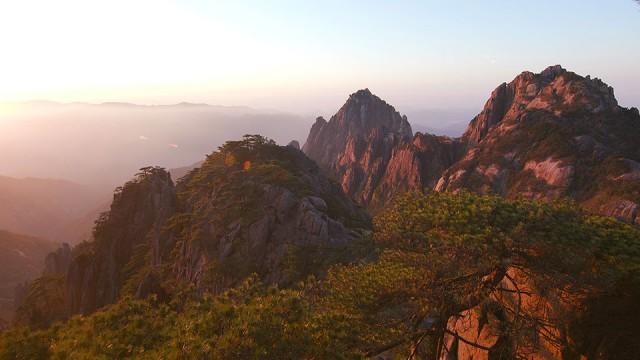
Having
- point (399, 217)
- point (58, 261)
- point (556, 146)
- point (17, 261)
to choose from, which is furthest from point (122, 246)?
point (17, 261)

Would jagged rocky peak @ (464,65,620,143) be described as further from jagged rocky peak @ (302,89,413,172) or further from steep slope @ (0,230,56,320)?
steep slope @ (0,230,56,320)

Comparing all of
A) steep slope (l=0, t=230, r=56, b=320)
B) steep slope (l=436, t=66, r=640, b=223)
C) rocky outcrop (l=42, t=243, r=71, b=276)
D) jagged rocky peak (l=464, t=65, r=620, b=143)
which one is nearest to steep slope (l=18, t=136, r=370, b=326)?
rocky outcrop (l=42, t=243, r=71, b=276)

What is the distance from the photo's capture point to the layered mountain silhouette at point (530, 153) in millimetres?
76000

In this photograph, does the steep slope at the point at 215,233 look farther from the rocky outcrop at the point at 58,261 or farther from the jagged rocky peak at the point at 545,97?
the jagged rocky peak at the point at 545,97

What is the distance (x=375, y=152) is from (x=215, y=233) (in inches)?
4107

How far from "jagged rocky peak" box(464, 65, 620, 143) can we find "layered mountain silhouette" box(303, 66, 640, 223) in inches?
9.8

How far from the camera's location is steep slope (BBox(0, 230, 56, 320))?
422ft

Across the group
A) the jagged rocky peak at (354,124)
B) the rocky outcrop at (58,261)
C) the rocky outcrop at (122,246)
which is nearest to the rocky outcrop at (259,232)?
the rocky outcrop at (122,246)

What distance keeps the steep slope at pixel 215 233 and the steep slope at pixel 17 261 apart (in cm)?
6970

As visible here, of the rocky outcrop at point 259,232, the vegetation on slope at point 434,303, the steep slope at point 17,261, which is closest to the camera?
the vegetation on slope at point 434,303

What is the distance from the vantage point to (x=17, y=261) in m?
149

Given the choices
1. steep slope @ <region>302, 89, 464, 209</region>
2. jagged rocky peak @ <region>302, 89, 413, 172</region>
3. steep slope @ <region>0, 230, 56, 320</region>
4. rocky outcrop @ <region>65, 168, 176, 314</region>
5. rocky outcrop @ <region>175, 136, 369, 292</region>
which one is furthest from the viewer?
jagged rocky peak @ <region>302, 89, 413, 172</region>

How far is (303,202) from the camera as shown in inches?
1988

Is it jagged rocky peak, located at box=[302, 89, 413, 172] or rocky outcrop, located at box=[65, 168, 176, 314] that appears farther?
jagged rocky peak, located at box=[302, 89, 413, 172]
